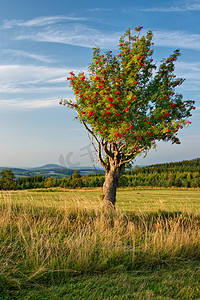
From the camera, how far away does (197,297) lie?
13.4 feet

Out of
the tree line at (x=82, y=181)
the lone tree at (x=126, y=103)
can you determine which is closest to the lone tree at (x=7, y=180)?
the tree line at (x=82, y=181)

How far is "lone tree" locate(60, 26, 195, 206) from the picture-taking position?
906 cm

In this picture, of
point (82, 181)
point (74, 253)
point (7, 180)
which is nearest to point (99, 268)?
point (74, 253)

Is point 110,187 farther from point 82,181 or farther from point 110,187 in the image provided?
point 82,181

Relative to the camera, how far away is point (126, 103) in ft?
30.0

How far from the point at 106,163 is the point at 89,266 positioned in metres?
6.49

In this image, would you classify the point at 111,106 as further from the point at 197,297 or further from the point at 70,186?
the point at 70,186

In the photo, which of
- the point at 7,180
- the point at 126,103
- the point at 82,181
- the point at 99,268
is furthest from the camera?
the point at 82,181

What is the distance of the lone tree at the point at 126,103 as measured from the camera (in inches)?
357

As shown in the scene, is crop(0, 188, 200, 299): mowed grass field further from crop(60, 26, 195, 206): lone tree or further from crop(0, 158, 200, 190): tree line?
crop(0, 158, 200, 190): tree line

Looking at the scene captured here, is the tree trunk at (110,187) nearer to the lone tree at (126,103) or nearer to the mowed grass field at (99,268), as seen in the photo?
the lone tree at (126,103)

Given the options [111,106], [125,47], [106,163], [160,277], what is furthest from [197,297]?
[125,47]

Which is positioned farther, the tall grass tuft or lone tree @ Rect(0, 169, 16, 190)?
lone tree @ Rect(0, 169, 16, 190)

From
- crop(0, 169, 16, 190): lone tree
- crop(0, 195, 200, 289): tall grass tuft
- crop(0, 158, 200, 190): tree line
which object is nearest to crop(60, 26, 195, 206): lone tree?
crop(0, 195, 200, 289): tall grass tuft
